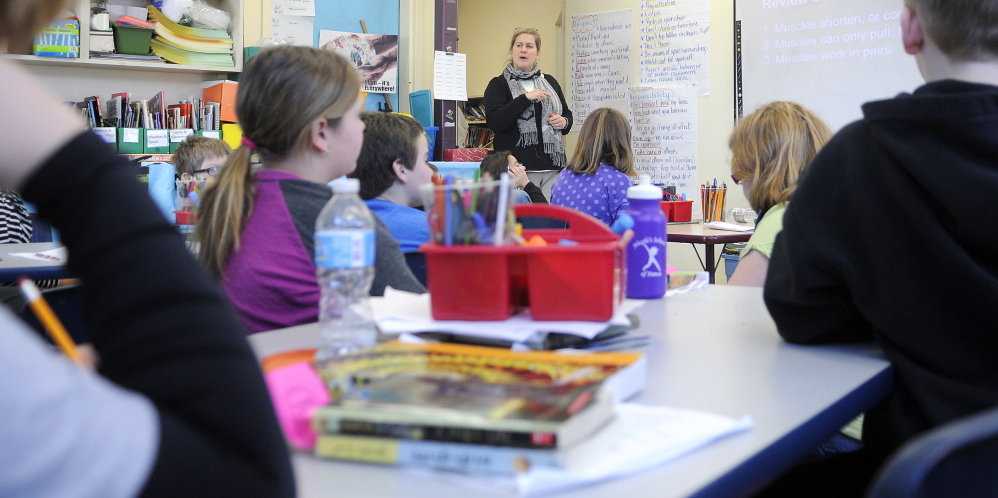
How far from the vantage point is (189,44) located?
429cm

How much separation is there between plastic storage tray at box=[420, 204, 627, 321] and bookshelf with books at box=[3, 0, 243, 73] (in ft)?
11.5

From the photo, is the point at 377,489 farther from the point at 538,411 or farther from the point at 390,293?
the point at 390,293

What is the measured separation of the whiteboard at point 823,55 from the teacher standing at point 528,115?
119cm

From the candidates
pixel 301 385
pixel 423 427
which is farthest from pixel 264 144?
pixel 423 427

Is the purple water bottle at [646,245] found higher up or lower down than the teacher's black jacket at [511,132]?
lower down

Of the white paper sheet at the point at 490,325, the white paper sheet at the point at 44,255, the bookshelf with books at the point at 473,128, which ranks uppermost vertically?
the bookshelf with books at the point at 473,128

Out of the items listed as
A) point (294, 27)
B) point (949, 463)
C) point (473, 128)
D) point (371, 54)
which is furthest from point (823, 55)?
point (949, 463)

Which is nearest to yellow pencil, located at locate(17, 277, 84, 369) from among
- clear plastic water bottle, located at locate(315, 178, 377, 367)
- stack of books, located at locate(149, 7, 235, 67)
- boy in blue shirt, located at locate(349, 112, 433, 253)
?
clear plastic water bottle, located at locate(315, 178, 377, 367)

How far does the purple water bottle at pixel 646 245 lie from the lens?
1502 millimetres

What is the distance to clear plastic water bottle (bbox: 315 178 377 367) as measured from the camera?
979mm

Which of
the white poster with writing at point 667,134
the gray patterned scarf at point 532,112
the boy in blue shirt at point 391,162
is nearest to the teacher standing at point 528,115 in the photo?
the gray patterned scarf at point 532,112

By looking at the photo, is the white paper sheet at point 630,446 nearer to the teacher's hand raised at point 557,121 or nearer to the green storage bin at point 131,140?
the green storage bin at point 131,140

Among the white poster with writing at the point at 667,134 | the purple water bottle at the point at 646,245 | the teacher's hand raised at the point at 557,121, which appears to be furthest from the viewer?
the white poster with writing at the point at 667,134

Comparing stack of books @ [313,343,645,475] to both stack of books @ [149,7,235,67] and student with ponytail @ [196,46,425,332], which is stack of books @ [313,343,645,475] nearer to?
student with ponytail @ [196,46,425,332]
